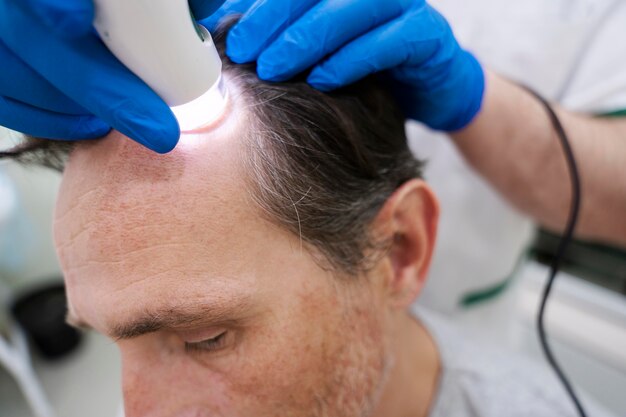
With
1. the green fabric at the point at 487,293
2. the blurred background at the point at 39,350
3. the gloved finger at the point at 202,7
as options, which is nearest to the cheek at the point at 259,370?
the gloved finger at the point at 202,7

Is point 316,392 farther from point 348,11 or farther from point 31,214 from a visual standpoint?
point 31,214

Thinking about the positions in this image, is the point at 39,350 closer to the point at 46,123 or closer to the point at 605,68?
the point at 46,123

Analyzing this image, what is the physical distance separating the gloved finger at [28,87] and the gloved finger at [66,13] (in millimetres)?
170

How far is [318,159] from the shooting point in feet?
2.00

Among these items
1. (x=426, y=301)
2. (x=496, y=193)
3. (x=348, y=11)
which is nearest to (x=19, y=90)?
(x=348, y=11)

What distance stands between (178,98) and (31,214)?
6.62 feet

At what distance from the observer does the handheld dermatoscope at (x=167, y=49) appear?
0.39m

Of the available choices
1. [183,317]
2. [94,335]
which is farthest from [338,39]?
[94,335]

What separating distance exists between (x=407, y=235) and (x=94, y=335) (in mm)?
2019

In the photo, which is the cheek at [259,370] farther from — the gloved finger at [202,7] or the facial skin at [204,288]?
the gloved finger at [202,7]

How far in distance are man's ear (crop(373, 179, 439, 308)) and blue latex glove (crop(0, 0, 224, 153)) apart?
349 mm

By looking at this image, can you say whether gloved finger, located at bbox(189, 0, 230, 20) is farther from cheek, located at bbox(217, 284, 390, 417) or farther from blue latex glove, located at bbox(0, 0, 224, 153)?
cheek, located at bbox(217, 284, 390, 417)

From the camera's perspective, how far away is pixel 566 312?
1518 mm

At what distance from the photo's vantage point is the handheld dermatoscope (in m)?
0.39
